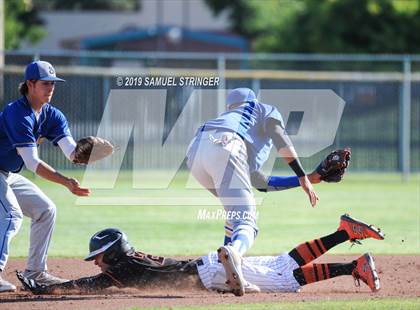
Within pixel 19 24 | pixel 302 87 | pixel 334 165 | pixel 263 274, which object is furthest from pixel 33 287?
pixel 19 24

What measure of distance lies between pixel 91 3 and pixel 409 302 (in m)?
53.0

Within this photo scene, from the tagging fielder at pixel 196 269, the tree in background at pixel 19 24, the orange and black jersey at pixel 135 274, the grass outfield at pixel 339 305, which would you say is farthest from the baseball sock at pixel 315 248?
the tree in background at pixel 19 24

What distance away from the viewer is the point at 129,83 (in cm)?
1920

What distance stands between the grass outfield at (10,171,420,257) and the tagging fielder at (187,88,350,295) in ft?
8.28

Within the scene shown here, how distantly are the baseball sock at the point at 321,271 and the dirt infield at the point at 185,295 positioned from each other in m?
0.15

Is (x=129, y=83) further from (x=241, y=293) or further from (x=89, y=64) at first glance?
(x=241, y=293)

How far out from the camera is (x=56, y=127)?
8.16 metres

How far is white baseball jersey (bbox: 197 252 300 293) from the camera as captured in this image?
7.96 meters

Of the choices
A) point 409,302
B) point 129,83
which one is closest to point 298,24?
point 129,83

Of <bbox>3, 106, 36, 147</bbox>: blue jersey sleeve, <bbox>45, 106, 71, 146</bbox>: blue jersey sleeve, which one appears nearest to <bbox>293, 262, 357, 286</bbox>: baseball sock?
<bbox>45, 106, 71, 146</bbox>: blue jersey sleeve

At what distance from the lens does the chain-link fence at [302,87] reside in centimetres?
1962

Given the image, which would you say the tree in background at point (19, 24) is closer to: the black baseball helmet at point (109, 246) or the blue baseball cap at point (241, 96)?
the blue baseball cap at point (241, 96)

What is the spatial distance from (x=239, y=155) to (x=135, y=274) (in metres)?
1.45

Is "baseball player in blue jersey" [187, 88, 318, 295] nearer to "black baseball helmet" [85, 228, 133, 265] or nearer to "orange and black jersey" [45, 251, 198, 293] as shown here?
"orange and black jersey" [45, 251, 198, 293]
